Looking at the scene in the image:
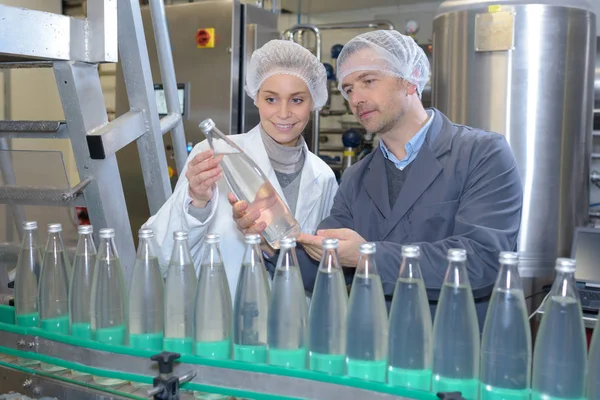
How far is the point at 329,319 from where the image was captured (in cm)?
76

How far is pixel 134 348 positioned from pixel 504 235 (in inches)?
27.8

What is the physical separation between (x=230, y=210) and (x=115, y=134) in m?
0.36

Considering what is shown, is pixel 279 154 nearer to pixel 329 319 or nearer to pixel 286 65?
pixel 286 65

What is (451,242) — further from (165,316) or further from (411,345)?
(165,316)

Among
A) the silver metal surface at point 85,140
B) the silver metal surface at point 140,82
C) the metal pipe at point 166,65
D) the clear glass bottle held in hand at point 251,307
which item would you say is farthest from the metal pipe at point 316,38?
the clear glass bottle held in hand at point 251,307

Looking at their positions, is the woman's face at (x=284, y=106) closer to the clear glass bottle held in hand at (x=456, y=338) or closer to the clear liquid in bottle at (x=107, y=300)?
the clear liquid in bottle at (x=107, y=300)

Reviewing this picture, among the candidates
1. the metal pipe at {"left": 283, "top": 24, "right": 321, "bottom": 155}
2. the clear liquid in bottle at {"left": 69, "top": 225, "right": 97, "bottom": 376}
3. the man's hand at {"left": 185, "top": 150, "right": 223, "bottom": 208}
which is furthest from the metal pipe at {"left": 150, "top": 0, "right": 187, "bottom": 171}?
the metal pipe at {"left": 283, "top": 24, "right": 321, "bottom": 155}

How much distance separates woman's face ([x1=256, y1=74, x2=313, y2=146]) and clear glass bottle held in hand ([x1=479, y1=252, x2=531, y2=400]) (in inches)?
32.7

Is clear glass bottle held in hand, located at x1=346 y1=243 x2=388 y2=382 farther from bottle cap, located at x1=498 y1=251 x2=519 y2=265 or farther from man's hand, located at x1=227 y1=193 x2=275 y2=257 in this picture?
man's hand, located at x1=227 y1=193 x2=275 y2=257

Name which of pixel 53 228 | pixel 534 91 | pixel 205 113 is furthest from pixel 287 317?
pixel 205 113

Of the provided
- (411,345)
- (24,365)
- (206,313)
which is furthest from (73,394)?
(411,345)

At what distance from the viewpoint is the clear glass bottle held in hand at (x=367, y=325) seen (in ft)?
2.39

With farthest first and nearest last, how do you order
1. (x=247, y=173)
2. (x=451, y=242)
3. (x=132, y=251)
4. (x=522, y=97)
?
(x=522, y=97)
(x=132, y=251)
(x=247, y=173)
(x=451, y=242)

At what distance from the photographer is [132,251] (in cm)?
136
